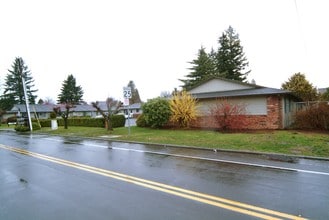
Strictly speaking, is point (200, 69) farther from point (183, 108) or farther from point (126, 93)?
point (126, 93)

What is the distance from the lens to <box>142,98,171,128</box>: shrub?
20422mm

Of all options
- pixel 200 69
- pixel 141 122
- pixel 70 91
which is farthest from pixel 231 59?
pixel 70 91

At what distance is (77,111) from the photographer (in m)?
71.2

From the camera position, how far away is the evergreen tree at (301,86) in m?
32.3

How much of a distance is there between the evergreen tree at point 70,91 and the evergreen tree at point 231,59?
3986 cm

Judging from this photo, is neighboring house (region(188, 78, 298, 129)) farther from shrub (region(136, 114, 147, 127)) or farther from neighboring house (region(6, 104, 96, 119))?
neighboring house (region(6, 104, 96, 119))

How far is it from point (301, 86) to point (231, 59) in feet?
51.1

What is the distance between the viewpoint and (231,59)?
47.0m

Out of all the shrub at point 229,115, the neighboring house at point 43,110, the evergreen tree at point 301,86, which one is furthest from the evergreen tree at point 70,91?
the shrub at point 229,115

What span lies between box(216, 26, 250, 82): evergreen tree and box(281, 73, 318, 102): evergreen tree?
1223cm

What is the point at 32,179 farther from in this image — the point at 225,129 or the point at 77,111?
the point at 77,111

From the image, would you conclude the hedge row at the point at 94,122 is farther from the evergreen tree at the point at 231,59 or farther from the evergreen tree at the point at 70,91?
the evergreen tree at the point at 70,91

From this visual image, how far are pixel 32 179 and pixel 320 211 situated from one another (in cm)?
647

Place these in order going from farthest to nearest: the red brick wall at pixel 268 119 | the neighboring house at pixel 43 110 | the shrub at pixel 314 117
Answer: the neighboring house at pixel 43 110
the red brick wall at pixel 268 119
the shrub at pixel 314 117
